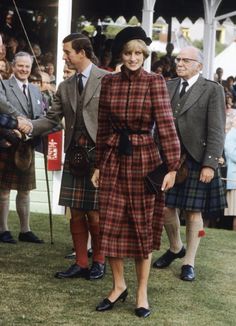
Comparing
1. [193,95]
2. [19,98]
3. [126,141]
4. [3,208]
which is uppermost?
[193,95]

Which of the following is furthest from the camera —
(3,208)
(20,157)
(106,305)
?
(3,208)

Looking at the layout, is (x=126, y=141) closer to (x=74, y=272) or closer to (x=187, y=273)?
(x=74, y=272)

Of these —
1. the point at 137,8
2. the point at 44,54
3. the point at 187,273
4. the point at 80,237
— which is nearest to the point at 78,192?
the point at 80,237

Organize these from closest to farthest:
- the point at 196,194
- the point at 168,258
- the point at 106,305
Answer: the point at 106,305, the point at 196,194, the point at 168,258

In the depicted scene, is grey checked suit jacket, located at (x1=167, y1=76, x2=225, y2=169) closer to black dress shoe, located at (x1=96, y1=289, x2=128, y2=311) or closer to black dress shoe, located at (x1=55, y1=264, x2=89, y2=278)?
black dress shoe, located at (x1=55, y1=264, x2=89, y2=278)

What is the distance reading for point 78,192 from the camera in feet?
25.1

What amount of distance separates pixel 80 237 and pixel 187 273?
0.93 m

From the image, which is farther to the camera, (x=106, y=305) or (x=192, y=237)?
(x=192, y=237)

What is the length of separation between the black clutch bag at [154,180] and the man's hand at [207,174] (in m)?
1.12

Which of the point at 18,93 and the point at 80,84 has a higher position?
the point at 80,84

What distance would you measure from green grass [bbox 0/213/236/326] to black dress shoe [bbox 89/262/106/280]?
0.22 ft

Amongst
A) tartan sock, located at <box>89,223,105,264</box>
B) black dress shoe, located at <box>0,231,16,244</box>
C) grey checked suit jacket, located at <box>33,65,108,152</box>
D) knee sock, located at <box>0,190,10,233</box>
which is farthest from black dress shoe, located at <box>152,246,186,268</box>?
knee sock, located at <box>0,190,10,233</box>

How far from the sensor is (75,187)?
25.2 ft

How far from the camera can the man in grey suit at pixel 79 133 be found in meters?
7.55
